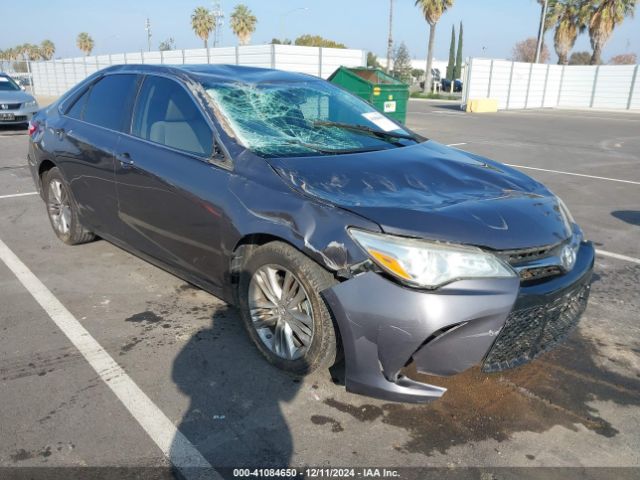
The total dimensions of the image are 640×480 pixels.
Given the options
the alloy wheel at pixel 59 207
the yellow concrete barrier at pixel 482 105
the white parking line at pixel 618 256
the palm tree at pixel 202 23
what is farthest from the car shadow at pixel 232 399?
the palm tree at pixel 202 23

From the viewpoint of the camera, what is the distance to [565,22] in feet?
125

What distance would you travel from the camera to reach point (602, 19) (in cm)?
3466

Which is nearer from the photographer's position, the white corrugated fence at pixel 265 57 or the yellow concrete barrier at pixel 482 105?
the white corrugated fence at pixel 265 57

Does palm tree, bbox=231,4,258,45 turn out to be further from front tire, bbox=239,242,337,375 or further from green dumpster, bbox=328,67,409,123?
front tire, bbox=239,242,337,375

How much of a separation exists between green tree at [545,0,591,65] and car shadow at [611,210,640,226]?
119ft

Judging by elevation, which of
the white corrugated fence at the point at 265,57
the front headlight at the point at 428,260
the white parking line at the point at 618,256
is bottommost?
the white parking line at the point at 618,256

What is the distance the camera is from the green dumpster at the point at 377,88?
46.2 feet

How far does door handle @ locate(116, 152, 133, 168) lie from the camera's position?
12.0ft

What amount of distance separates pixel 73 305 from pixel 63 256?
3.87 feet

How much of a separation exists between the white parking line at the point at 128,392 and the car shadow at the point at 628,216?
5.76 metres

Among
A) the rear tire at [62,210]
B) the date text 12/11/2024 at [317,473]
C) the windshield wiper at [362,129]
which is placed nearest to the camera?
the date text 12/11/2024 at [317,473]

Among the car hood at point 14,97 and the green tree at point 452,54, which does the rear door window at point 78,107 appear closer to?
the car hood at point 14,97

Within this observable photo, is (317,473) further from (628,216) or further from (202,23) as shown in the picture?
(202,23)

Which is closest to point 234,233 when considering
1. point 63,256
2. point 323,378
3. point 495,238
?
point 323,378
